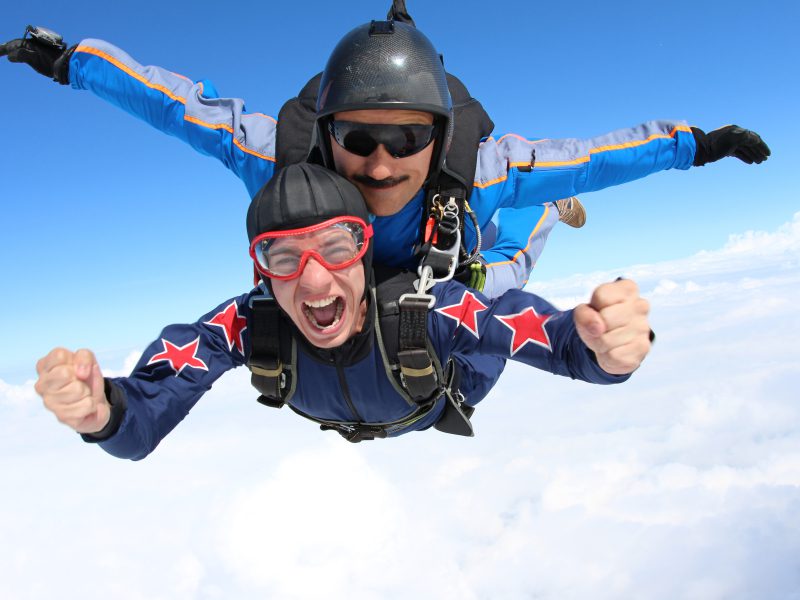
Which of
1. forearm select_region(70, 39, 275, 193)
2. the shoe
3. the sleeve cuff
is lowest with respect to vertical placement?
the sleeve cuff

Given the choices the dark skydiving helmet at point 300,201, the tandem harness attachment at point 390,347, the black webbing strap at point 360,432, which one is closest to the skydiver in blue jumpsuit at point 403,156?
the dark skydiving helmet at point 300,201

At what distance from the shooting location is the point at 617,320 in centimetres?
152

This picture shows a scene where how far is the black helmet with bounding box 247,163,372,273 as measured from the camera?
2082 mm

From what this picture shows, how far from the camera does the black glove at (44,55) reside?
11.2 feet

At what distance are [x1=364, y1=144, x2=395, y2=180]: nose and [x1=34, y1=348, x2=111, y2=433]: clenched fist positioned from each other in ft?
4.08

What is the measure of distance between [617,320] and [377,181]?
1.25 metres

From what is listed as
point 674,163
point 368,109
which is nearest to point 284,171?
point 368,109

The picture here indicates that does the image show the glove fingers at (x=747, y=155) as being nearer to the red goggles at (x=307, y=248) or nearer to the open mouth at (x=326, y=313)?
the red goggles at (x=307, y=248)

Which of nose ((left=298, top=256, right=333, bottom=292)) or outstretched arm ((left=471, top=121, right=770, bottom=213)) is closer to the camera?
nose ((left=298, top=256, right=333, bottom=292))

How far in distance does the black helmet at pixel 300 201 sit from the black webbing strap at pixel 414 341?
402 mm

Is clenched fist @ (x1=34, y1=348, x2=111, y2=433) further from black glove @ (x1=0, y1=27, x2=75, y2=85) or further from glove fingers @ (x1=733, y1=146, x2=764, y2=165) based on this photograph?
glove fingers @ (x1=733, y1=146, x2=764, y2=165)

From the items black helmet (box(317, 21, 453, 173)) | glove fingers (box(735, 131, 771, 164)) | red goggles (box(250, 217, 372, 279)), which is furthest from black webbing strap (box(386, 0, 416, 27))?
glove fingers (box(735, 131, 771, 164))

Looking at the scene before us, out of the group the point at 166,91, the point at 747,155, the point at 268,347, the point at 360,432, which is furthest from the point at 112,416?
the point at 747,155

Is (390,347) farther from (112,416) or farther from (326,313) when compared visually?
(112,416)
